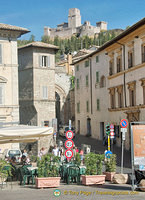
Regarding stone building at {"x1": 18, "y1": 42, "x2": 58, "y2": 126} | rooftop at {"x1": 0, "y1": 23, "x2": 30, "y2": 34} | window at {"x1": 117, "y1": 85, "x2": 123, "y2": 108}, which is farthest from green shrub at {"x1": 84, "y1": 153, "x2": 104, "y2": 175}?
stone building at {"x1": 18, "y1": 42, "x2": 58, "y2": 126}

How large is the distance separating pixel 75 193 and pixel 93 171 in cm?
196

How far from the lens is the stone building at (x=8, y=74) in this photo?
3312 cm

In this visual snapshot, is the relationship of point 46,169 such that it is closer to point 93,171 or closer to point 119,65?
point 93,171

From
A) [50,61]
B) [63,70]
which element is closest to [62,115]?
[63,70]

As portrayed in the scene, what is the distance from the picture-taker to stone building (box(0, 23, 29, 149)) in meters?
33.1

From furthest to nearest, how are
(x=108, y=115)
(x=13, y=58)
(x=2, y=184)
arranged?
(x=108, y=115)
(x=13, y=58)
(x=2, y=184)

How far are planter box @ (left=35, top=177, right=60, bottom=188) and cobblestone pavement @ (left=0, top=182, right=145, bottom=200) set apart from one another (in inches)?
7.8

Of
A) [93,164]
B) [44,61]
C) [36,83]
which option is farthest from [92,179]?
[44,61]

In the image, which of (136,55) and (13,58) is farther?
(13,58)

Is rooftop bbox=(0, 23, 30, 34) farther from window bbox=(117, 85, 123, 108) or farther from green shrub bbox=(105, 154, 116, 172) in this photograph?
green shrub bbox=(105, 154, 116, 172)

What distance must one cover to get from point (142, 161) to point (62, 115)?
155 feet

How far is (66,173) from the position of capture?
53.3 ft

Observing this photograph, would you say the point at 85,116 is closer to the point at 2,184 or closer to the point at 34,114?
the point at 34,114

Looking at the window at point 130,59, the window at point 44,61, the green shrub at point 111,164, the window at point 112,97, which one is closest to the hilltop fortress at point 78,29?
the window at point 44,61
